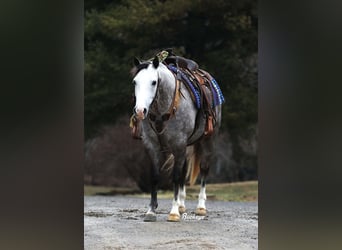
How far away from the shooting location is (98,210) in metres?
7.99

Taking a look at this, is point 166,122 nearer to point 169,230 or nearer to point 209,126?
point 209,126

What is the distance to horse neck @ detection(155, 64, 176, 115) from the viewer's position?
19.5 feet

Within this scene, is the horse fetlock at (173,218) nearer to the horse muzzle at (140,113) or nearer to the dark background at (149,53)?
the horse muzzle at (140,113)

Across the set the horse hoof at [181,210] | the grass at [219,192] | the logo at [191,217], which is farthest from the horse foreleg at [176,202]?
the grass at [219,192]

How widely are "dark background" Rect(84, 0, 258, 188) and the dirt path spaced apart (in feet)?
14.1

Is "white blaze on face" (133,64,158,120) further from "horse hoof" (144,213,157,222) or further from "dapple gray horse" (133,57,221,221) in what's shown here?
"horse hoof" (144,213,157,222)

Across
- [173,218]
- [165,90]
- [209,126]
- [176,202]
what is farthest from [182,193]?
[165,90]

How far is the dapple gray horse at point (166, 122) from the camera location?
5.60 m

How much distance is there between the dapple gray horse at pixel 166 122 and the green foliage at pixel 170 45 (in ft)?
A: 14.7

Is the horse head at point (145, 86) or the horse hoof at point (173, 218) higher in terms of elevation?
the horse head at point (145, 86)
